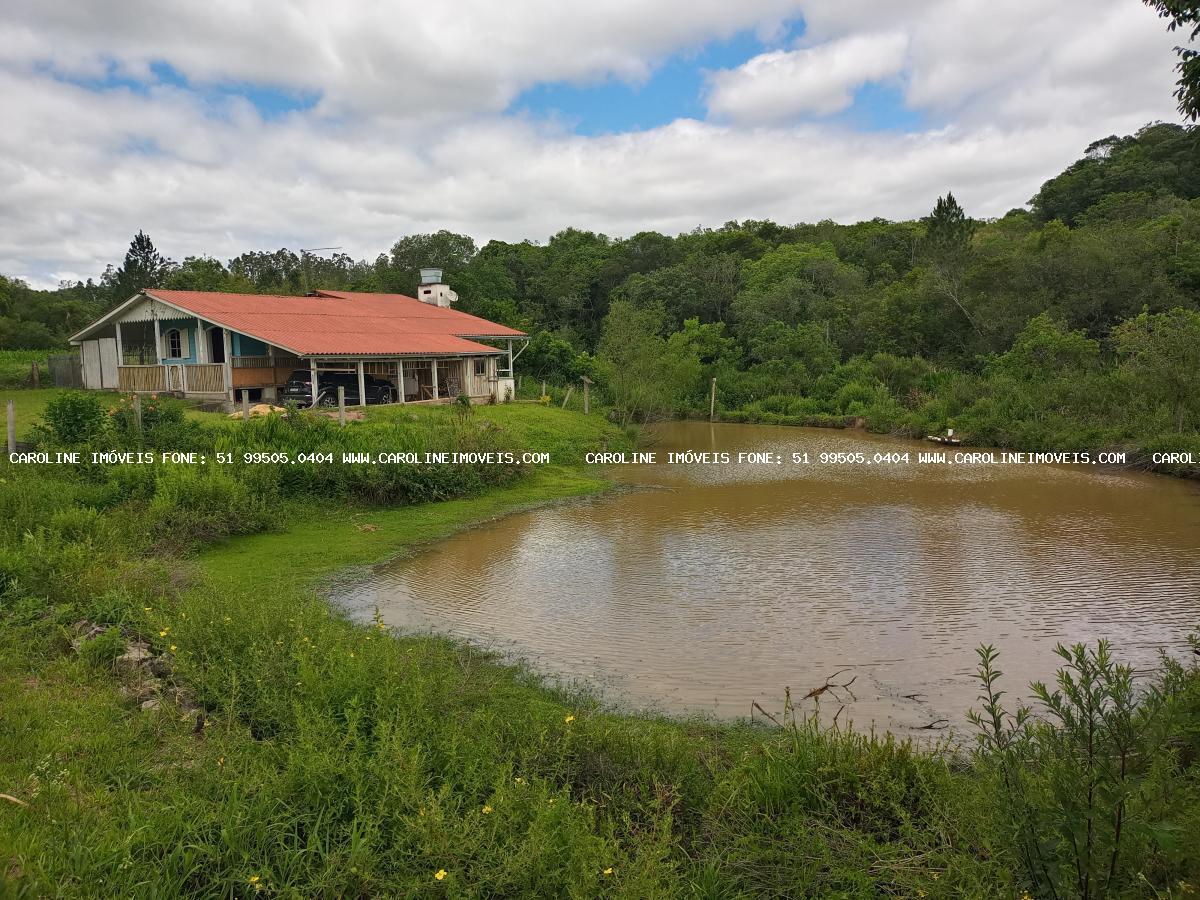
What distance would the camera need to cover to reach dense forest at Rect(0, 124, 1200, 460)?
22500mm

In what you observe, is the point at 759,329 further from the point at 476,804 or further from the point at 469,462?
the point at 476,804

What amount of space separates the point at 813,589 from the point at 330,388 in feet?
53.7

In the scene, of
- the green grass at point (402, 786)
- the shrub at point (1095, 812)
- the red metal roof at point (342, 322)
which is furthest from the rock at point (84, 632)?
the red metal roof at point (342, 322)

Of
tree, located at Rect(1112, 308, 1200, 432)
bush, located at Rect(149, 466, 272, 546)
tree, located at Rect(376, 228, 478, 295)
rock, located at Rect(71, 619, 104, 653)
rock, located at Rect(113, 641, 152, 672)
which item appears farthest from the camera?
tree, located at Rect(376, 228, 478, 295)

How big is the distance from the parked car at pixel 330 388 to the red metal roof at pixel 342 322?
1199 mm

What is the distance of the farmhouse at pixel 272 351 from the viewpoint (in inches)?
819

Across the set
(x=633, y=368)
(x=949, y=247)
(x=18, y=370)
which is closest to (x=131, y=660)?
(x=633, y=368)

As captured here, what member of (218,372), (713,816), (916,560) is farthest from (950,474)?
(218,372)

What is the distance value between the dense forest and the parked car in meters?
7.63

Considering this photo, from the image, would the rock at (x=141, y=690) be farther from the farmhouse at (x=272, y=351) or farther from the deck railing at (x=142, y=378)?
the deck railing at (x=142, y=378)

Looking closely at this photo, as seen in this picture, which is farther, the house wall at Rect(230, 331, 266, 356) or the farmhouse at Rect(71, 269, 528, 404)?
the house wall at Rect(230, 331, 266, 356)

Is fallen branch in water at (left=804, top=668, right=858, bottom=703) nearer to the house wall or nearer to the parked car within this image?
the parked car

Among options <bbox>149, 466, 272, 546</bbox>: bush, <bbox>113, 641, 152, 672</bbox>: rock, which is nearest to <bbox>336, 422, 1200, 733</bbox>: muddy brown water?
<bbox>149, 466, 272, 546</bbox>: bush

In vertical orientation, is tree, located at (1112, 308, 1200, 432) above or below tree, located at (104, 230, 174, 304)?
below
